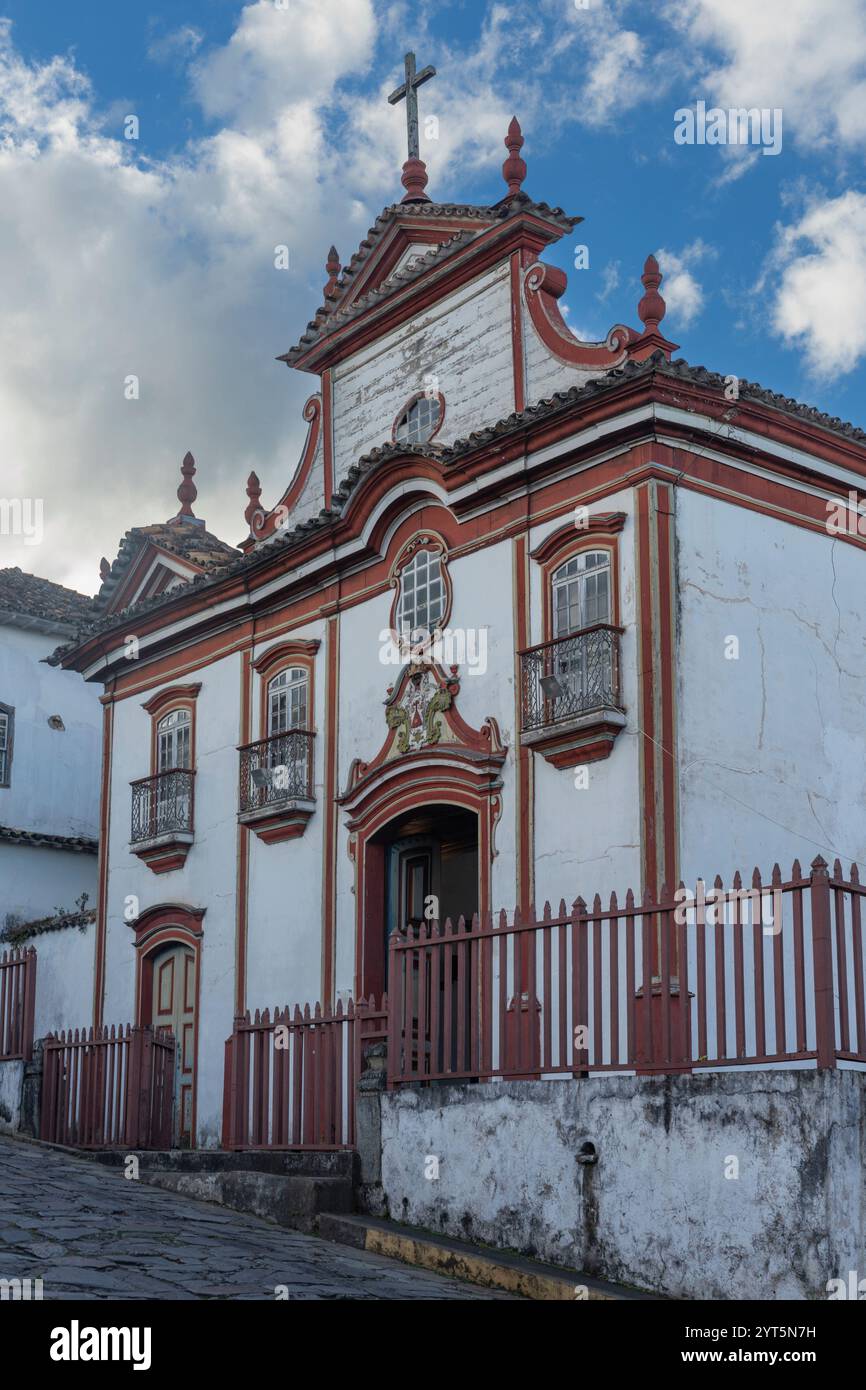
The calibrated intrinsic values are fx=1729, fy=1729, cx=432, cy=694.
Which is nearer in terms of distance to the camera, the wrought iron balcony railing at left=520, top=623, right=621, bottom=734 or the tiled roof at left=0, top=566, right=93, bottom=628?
the wrought iron balcony railing at left=520, top=623, right=621, bottom=734

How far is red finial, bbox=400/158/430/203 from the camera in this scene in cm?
1945

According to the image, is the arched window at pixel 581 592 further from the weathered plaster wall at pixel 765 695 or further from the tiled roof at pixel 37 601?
the tiled roof at pixel 37 601

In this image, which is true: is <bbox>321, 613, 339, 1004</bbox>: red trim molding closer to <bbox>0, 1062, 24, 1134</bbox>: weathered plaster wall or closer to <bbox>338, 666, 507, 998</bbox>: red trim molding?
<bbox>338, 666, 507, 998</bbox>: red trim molding

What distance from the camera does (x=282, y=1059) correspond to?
13930 millimetres

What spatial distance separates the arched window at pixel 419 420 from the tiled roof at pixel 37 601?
31.9 ft

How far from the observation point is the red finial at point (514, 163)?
56.3ft

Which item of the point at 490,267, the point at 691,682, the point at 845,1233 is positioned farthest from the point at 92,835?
the point at 845,1233

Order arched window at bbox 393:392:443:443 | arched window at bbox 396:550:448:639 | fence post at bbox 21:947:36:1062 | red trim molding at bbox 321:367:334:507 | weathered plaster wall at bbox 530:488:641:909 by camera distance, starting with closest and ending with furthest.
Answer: weathered plaster wall at bbox 530:488:641:909 < arched window at bbox 396:550:448:639 < arched window at bbox 393:392:443:443 < fence post at bbox 21:947:36:1062 < red trim molding at bbox 321:367:334:507

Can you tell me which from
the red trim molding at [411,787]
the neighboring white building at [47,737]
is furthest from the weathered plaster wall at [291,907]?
the neighboring white building at [47,737]

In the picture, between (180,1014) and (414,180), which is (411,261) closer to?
(414,180)

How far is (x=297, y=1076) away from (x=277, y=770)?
5507 mm

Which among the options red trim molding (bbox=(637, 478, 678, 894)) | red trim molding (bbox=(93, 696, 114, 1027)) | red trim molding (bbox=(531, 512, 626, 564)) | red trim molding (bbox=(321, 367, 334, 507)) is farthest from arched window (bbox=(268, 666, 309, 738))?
red trim molding (bbox=(637, 478, 678, 894))

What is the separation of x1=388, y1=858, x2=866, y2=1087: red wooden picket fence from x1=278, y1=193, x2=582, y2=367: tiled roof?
7451mm
